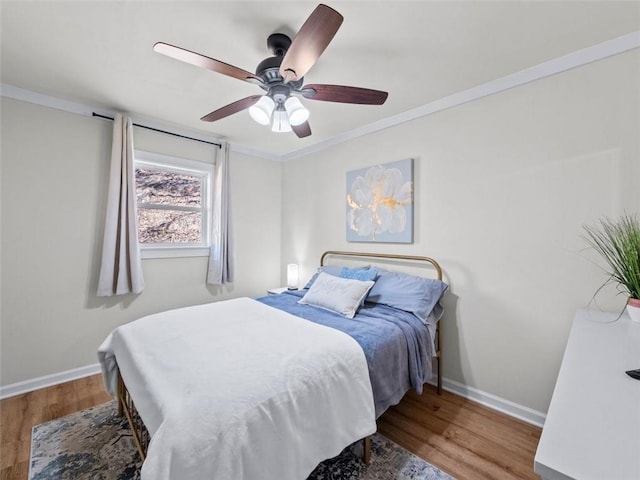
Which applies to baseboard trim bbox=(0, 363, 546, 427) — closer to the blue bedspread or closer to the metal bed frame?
the metal bed frame

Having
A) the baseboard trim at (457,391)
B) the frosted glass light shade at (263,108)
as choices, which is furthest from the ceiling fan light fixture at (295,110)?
the baseboard trim at (457,391)

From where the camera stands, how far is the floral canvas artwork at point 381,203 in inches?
109

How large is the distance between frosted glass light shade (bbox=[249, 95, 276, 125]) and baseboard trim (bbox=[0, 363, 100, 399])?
288 centimetres

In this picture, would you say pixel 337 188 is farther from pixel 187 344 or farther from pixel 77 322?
pixel 77 322

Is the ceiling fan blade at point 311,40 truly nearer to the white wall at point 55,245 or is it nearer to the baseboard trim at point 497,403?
the white wall at point 55,245

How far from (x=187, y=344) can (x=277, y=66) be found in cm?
172

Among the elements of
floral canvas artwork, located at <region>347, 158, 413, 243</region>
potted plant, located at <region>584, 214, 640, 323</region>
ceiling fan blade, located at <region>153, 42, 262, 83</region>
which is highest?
ceiling fan blade, located at <region>153, 42, 262, 83</region>

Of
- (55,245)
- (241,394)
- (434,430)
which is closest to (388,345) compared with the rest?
(434,430)

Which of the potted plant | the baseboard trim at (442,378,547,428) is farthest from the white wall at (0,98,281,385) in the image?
the potted plant

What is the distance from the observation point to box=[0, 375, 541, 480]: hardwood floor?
1.67 m

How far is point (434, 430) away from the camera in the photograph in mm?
1994

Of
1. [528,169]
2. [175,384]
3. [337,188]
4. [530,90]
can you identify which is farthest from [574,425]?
[337,188]

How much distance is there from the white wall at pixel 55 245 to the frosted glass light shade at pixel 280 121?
1871mm

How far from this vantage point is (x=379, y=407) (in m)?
1.72
